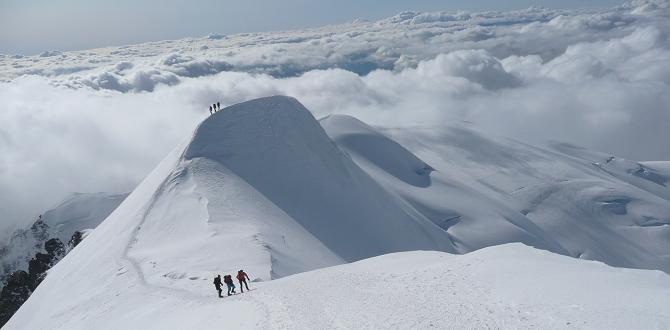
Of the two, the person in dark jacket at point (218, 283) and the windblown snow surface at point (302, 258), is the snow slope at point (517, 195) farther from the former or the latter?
→ the person in dark jacket at point (218, 283)

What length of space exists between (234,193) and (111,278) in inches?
754

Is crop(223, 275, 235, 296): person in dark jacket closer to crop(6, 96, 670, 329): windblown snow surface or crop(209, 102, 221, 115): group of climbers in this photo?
crop(6, 96, 670, 329): windblown snow surface

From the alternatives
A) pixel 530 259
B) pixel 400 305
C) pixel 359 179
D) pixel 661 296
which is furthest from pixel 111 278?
pixel 359 179

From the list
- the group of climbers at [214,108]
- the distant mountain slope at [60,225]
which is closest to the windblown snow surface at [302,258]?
the group of climbers at [214,108]

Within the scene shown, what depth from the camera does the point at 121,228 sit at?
1961 inches

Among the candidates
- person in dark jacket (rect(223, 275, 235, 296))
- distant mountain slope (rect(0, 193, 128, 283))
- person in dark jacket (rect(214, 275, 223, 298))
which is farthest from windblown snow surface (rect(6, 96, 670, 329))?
distant mountain slope (rect(0, 193, 128, 283))

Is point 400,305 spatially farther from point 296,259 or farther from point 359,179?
point 359,179

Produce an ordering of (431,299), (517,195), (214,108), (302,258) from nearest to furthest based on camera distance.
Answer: (431,299) → (302,258) → (214,108) → (517,195)

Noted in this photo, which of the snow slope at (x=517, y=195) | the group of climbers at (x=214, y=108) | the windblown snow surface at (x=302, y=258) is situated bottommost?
the snow slope at (x=517, y=195)

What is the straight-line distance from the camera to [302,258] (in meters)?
41.3

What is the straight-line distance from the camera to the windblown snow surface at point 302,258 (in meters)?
19.3

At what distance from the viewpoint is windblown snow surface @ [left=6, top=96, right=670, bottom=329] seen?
19328mm

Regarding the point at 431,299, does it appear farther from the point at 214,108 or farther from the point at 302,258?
the point at 214,108

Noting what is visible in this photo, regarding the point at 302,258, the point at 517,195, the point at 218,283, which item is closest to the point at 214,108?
the point at 302,258
